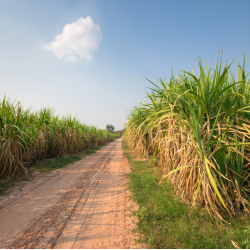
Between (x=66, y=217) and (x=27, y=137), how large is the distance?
391cm

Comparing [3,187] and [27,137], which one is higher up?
[27,137]

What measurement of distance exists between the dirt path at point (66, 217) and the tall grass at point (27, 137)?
0.98 m

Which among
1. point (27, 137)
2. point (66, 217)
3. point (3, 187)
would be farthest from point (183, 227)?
point (27, 137)

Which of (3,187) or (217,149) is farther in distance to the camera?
(3,187)

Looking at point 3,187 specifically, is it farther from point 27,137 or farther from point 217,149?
point 217,149

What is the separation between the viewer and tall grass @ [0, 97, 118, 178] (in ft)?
14.0

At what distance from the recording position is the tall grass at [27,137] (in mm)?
4270

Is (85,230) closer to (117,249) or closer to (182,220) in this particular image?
(117,249)

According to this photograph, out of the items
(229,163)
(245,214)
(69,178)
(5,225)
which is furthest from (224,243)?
(69,178)

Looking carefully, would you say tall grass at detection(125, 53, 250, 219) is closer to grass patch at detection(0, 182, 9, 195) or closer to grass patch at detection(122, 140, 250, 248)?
grass patch at detection(122, 140, 250, 248)

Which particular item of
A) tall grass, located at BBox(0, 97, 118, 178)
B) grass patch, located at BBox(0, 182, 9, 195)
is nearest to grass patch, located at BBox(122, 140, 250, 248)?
grass patch, located at BBox(0, 182, 9, 195)

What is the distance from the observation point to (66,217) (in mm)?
2570

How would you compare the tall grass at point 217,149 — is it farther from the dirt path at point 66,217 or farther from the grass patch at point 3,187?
the grass patch at point 3,187

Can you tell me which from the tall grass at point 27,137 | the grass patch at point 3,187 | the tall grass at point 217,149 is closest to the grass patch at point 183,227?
the tall grass at point 217,149
